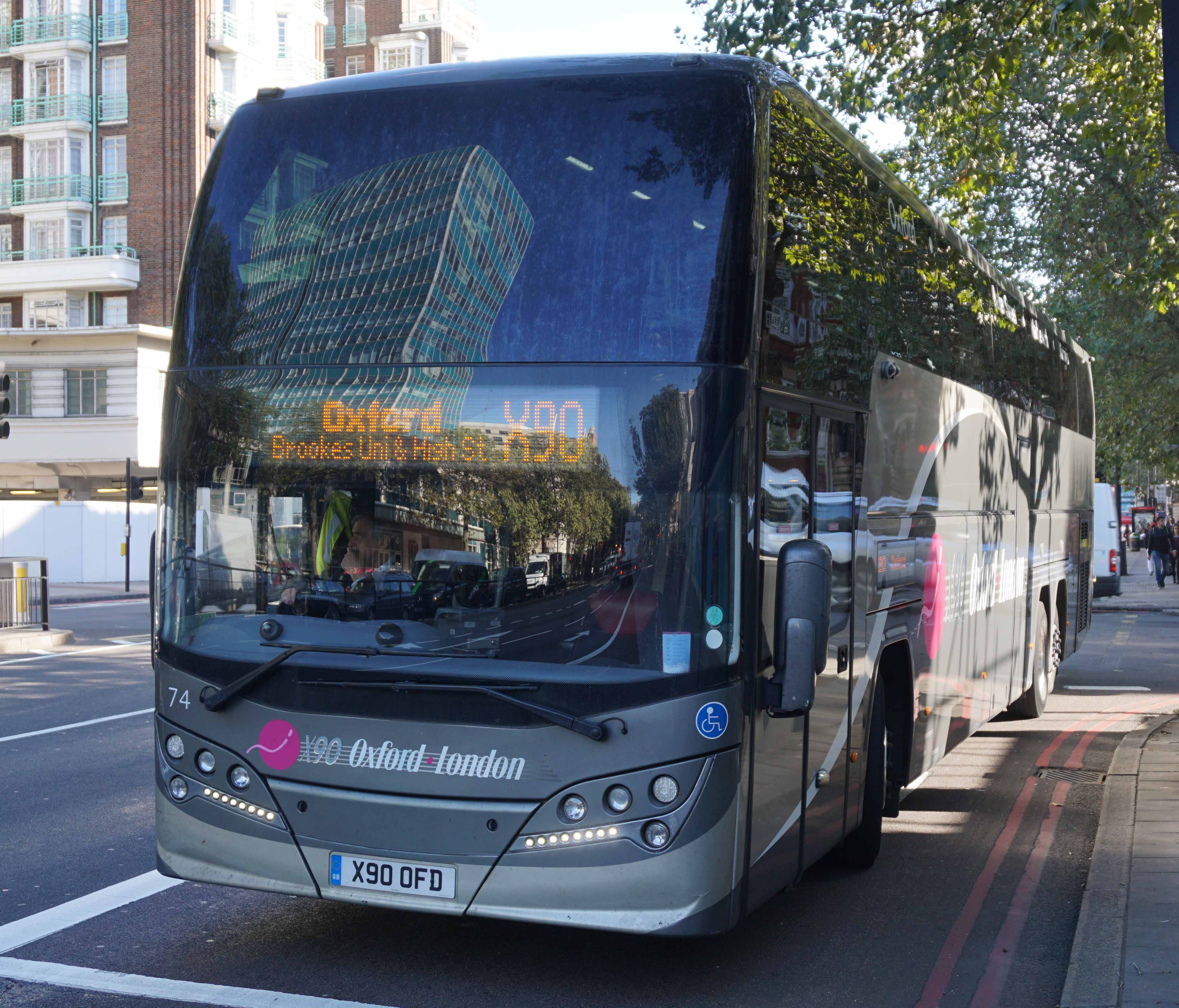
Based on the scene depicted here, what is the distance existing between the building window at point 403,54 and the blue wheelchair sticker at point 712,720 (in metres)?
67.5

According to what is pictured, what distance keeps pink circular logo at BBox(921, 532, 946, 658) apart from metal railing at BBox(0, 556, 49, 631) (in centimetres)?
1724

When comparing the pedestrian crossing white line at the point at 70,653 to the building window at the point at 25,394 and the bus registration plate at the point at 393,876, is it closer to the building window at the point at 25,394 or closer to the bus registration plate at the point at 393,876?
the bus registration plate at the point at 393,876

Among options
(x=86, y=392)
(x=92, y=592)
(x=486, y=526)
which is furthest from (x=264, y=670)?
(x=86, y=392)

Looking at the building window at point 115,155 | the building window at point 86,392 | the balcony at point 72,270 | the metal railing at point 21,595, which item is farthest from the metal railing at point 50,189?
the metal railing at point 21,595

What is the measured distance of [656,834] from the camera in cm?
504

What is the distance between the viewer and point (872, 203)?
23.7 ft

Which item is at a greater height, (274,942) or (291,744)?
(291,744)

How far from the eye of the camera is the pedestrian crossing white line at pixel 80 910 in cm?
605

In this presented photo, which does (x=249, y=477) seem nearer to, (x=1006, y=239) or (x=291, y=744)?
(x=291, y=744)

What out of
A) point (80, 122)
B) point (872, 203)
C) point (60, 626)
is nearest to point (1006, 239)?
point (60, 626)

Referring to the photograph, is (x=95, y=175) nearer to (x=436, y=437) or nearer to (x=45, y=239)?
(x=45, y=239)

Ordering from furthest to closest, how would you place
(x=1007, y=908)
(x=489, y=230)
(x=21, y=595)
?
(x=21, y=595) < (x=1007, y=908) < (x=489, y=230)

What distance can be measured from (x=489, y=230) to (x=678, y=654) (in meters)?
1.77

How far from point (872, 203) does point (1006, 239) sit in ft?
75.8
